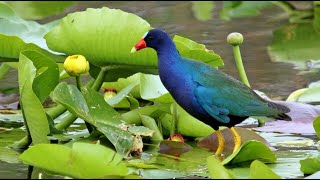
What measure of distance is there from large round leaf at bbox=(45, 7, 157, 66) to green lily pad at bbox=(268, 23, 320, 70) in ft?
6.49

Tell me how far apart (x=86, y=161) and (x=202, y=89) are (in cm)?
76

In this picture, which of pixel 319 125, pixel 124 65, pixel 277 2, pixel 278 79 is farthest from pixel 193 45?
pixel 277 2

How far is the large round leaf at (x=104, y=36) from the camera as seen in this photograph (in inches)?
157

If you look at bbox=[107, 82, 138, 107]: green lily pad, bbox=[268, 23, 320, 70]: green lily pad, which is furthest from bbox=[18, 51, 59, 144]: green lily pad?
bbox=[268, 23, 320, 70]: green lily pad

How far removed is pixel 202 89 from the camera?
3777mm

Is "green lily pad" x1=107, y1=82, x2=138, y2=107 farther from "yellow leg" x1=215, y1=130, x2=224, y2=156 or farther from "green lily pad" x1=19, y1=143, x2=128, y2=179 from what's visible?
"green lily pad" x1=19, y1=143, x2=128, y2=179

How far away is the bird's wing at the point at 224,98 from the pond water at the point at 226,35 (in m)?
0.75

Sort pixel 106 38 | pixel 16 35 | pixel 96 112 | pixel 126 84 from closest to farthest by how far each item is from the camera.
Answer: pixel 96 112
pixel 106 38
pixel 126 84
pixel 16 35

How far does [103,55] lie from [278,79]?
176cm

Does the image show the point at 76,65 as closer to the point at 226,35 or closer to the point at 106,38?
the point at 106,38

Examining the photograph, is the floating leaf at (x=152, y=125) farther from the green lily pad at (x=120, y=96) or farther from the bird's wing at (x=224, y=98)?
the bird's wing at (x=224, y=98)

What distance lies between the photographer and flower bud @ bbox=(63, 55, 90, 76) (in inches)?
148

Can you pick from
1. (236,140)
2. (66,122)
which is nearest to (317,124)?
(236,140)

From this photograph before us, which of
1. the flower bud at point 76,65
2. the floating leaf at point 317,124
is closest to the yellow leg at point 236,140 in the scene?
the floating leaf at point 317,124
